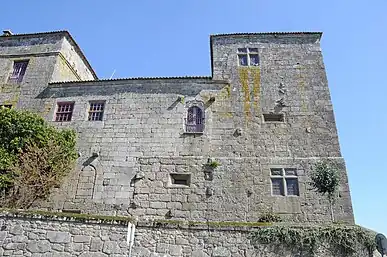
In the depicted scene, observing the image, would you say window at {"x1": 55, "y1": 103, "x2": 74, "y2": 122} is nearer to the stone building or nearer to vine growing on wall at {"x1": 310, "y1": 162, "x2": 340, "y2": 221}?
the stone building

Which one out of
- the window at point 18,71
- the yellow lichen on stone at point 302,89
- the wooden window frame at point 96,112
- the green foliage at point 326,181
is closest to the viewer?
the green foliage at point 326,181

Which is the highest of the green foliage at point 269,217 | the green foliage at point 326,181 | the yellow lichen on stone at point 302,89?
the yellow lichen on stone at point 302,89

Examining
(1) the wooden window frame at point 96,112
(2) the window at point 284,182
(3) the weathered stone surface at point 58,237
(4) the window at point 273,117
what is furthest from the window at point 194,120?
(3) the weathered stone surface at point 58,237

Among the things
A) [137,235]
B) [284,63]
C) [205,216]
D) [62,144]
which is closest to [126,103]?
[62,144]

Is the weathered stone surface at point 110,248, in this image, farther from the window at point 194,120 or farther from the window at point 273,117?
the window at point 273,117

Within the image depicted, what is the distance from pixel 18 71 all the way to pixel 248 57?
12.0 metres

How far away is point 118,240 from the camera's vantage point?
23.5 feet

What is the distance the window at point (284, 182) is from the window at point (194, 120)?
3.63 meters

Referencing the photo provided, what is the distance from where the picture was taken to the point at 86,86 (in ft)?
51.6

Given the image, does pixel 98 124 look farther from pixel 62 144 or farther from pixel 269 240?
pixel 269 240

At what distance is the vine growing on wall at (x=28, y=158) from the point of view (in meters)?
11.8

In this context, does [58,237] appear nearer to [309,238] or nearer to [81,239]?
[81,239]

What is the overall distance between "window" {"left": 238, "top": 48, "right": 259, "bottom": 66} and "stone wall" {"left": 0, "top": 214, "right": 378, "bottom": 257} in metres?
10.2

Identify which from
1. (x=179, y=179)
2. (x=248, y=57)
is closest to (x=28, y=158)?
(x=179, y=179)
